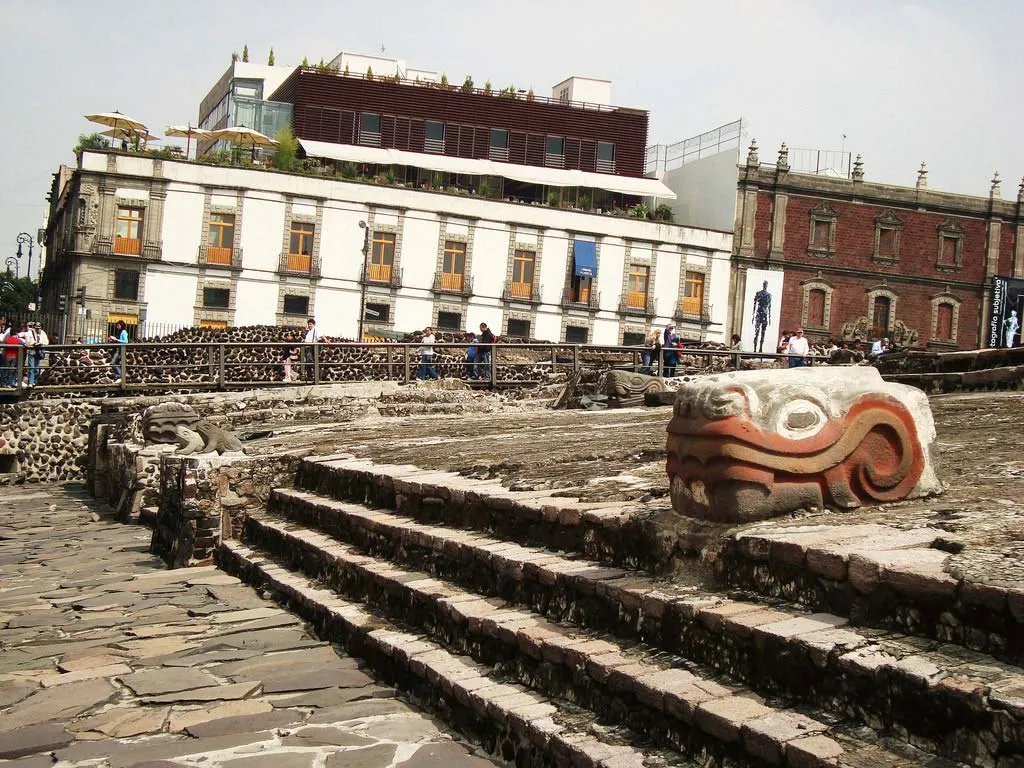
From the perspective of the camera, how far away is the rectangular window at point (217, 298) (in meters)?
38.7

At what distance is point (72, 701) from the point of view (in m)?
5.43

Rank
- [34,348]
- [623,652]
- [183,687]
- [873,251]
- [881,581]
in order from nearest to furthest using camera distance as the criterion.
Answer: [881,581] < [623,652] < [183,687] < [34,348] < [873,251]

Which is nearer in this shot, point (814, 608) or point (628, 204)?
point (814, 608)

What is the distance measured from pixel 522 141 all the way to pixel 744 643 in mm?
42465

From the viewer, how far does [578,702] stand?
4.32 metres

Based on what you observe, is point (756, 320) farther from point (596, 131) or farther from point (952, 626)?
point (952, 626)

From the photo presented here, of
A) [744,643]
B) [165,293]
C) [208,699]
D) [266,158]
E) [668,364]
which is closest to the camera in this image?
[744,643]

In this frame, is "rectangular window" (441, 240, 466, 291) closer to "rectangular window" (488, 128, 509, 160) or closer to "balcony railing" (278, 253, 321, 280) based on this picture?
"balcony railing" (278, 253, 321, 280)

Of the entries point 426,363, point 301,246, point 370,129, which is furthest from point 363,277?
point 426,363

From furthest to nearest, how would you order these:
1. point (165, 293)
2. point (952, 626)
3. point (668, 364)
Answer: point (165, 293), point (668, 364), point (952, 626)

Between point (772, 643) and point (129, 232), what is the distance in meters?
37.2

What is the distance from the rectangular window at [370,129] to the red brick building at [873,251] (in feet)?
46.2

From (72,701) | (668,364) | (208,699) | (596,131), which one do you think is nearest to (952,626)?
(208,699)

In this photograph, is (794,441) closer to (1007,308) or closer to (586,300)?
(586,300)
